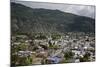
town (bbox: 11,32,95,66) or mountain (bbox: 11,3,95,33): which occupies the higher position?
mountain (bbox: 11,3,95,33)

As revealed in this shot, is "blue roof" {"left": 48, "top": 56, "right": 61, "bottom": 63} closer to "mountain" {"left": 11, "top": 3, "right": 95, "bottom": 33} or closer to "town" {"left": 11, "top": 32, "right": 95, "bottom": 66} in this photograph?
"town" {"left": 11, "top": 32, "right": 95, "bottom": 66}

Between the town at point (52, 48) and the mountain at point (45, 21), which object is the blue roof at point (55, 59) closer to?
the town at point (52, 48)

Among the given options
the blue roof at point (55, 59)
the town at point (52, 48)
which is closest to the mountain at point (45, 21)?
the town at point (52, 48)

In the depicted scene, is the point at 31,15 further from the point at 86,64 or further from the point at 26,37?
the point at 86,64

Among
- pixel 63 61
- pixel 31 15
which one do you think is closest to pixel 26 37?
pixel 31 15

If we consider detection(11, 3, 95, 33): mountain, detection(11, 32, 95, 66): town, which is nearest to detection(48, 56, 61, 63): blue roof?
detection(11, 32, 95, 66): town
